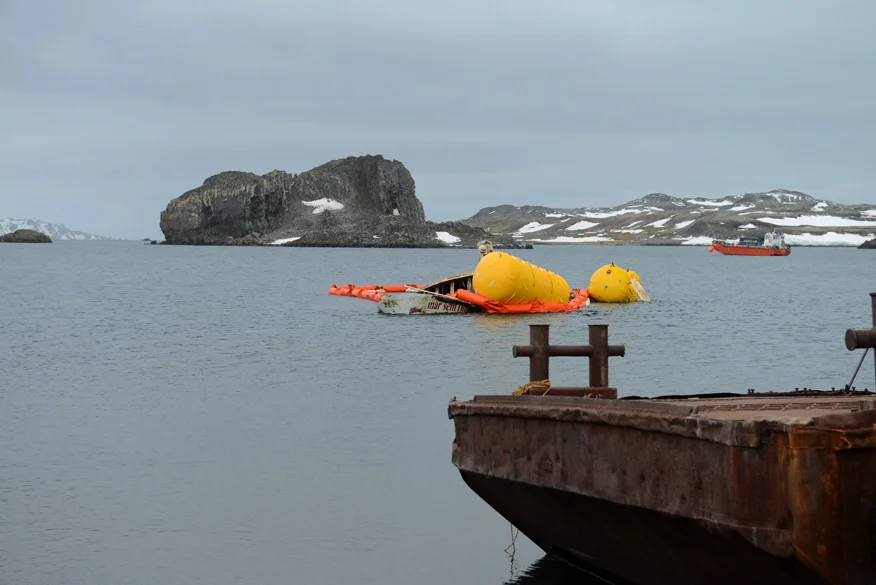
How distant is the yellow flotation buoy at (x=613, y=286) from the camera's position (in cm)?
6322

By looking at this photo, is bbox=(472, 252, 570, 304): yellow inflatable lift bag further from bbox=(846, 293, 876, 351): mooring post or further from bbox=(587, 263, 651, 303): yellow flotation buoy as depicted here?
bbox=(846, 293, 876, 351): mooring post

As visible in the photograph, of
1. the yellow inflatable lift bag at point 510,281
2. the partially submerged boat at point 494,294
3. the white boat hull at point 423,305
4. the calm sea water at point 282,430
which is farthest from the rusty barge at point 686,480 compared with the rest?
the white boat hull at point 423,305

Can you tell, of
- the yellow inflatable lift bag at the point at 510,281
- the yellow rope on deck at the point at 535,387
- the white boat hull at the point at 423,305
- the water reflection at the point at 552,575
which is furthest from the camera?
the white boat hull at the point at 423,305

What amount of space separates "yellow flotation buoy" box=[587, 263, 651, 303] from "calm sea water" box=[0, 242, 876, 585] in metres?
9.38

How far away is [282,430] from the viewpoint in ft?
68.4

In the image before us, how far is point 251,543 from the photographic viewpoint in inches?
516

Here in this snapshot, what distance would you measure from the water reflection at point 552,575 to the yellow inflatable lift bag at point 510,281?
38.4m

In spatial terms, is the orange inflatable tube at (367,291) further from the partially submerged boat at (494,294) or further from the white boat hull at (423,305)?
the white boat hull at (423,305)

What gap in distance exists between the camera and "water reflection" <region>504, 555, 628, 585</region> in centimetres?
1164

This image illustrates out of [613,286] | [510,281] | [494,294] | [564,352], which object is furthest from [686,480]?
[613,286]

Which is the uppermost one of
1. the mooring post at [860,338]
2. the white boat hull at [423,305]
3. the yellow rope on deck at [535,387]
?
the mooring post at [860,338]

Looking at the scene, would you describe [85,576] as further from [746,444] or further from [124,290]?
[124,290]

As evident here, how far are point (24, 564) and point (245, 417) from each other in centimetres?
1031

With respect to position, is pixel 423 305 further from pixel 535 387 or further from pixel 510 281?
pixel 535 387
